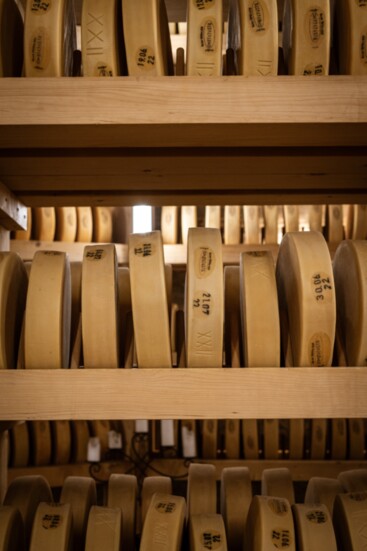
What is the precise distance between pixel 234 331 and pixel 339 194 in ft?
1.65

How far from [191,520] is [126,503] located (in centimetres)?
23

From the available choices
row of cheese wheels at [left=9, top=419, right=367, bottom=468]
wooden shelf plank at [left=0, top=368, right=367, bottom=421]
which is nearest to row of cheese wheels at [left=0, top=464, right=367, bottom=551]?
wooden shelf plank at [left=0, top=368, right=367, bottom=421]

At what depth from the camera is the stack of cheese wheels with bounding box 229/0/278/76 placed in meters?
1.20

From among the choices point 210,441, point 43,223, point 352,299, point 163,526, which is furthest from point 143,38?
point 210,441

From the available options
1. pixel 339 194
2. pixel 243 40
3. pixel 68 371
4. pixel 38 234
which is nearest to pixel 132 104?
pixel 243 40

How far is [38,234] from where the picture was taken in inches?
121

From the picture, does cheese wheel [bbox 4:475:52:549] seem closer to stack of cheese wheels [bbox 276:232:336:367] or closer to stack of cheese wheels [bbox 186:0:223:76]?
stack of cheese wheels [bbox 276:232:336:367]

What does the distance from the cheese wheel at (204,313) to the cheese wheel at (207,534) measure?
0.31m

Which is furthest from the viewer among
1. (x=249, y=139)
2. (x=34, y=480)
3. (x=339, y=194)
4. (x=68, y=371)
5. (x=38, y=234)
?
(x=38, y=234)

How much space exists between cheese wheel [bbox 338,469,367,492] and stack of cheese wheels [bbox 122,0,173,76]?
0.97 metres

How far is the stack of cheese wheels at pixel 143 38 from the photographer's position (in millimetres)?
1197

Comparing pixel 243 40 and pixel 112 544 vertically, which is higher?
pixel 243 40

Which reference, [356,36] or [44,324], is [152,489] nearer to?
[44,324]

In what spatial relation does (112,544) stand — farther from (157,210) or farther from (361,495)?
(157,210)
